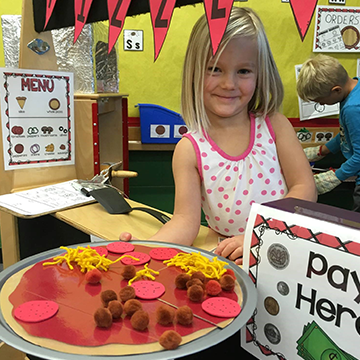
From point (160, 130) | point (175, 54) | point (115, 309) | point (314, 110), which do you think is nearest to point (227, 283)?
point (115, 309)

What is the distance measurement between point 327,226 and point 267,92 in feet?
2.00

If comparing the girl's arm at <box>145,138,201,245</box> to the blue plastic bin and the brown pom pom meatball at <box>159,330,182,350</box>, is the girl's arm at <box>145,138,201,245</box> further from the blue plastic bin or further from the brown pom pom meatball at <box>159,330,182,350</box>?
the blue plastic bin

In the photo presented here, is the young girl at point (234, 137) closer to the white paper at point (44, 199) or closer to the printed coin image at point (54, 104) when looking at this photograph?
the white paper at point (44, 199)

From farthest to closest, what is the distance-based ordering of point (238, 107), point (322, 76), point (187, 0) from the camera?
point (322, 76), point (238, 107), point (187, 0)

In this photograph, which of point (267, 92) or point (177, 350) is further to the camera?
point (267, 92)

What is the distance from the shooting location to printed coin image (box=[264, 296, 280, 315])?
1.41ft

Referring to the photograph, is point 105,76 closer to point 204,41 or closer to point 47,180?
point 47,180

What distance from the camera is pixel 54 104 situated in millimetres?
1279

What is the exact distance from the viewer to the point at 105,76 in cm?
160

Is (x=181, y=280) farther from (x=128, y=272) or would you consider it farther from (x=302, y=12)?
(x=302, y=12)

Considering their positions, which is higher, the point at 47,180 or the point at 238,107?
the point at 238,107

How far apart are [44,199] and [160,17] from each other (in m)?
0.70

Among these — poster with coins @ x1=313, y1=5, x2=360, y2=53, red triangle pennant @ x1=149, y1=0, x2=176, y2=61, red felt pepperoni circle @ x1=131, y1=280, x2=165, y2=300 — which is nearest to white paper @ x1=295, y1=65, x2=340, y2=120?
poster with coins @ x1=313, y1=5, x2=360, y2=53

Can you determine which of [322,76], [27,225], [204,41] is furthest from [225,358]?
[322,76]
